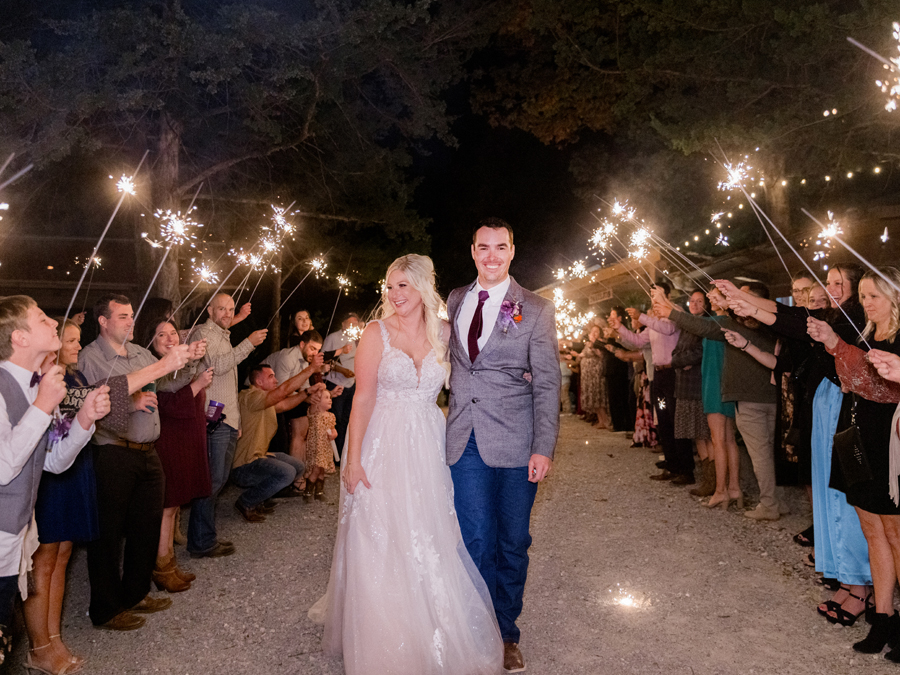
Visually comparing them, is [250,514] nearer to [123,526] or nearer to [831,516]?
[123,526]

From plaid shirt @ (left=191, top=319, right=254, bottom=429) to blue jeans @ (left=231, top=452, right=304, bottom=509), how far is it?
753 mm

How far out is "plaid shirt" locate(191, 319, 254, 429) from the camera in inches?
261

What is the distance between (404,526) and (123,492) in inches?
82.1

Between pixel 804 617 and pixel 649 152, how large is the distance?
44.1 feet

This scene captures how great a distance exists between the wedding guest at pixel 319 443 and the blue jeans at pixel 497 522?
4642 millimetres

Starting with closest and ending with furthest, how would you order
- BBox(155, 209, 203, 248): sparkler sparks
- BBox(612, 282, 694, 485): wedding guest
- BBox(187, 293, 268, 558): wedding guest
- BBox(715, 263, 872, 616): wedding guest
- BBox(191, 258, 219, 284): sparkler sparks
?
1. BBox(715, 263, 872, 616): wedding guest
2. BBox(187, 293, 268, 558): wedding guest
3. BBox(191, 258, 219, 284): sparkler sparks
4. BBox(612, 282, 694, 485): wedding guest
5. BBox(155, 209, 203, 248): sparkler sparks

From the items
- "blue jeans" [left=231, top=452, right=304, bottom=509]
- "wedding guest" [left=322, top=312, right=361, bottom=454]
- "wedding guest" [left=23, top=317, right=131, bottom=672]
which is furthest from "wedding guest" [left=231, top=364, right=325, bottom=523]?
"wedding guest" [left=23, top=317, right=131, bottom=672]

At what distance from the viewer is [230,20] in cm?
871

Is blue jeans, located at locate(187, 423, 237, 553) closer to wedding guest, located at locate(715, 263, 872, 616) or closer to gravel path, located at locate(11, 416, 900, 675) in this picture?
gravel path, located at locate(11, 416, 900, 675)

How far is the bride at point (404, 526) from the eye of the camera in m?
Answer: 3.64

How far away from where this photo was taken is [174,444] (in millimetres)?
5508

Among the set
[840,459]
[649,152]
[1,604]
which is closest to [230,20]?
[1,604]

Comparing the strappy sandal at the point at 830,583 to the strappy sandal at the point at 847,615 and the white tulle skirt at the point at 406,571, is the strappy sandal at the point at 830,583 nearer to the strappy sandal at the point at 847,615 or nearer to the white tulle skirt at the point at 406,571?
the strappy sandal at the point at 847,615

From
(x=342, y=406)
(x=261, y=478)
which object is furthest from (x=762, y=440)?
(x=342, y=406)
